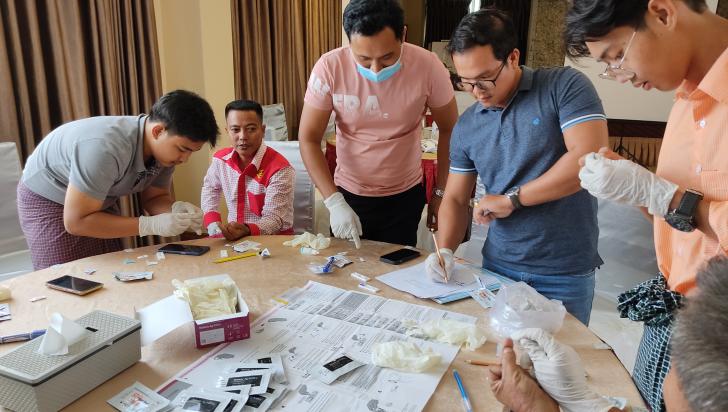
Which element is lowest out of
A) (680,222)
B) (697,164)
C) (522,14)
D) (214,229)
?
(214,229)

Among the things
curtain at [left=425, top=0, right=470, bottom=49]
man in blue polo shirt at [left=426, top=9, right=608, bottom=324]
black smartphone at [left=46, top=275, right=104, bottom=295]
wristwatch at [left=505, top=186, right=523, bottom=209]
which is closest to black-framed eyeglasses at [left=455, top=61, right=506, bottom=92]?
man in blue polo shirt at [left=426, top=9, right=608, bottom=324]

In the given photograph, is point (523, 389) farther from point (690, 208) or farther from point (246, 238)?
point (246, 238)

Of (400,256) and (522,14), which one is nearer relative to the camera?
(400,256)

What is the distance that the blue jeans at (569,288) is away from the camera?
1461 millimetres

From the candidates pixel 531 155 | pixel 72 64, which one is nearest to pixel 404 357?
pixel 531 155

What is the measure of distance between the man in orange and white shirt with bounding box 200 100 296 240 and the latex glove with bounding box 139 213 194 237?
1.29ft

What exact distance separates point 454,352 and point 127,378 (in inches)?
27.5

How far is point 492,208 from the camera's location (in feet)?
4.83

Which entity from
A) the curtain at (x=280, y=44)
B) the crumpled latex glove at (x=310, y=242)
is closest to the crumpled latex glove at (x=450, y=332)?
the crumpled latex glove at (x=310, y=242)

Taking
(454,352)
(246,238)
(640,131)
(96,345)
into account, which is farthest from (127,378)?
(640,131)

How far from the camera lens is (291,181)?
89.7 inches

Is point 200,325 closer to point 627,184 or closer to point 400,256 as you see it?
point 400,256

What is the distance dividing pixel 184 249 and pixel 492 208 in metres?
1.05

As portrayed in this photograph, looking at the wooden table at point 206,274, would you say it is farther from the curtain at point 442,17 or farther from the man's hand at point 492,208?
the curtain at point 442,17
